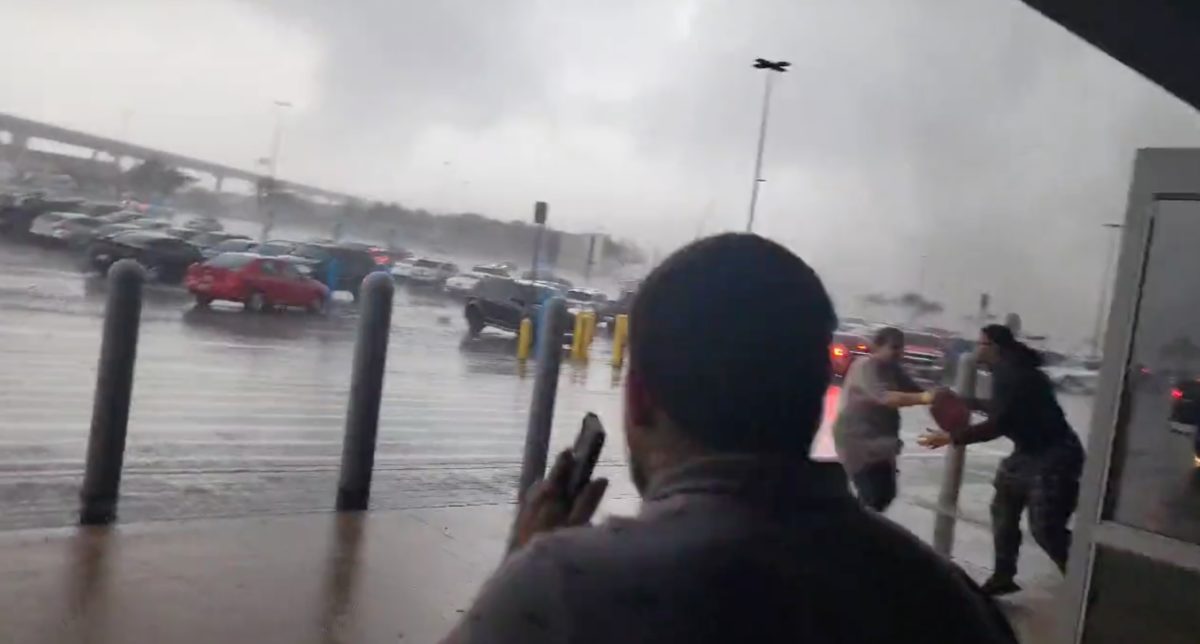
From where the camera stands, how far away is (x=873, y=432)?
7102mm

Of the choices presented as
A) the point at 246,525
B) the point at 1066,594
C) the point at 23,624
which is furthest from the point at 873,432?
the point at 23,624

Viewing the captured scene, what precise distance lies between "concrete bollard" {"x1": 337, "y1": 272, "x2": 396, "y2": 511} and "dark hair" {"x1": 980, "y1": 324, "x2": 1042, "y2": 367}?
11.5 feet

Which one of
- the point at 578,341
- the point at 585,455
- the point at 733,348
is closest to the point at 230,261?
the point at 578,341

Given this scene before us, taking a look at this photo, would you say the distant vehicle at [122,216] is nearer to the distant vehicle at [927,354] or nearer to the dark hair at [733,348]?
the distant vehicle at [927,354]

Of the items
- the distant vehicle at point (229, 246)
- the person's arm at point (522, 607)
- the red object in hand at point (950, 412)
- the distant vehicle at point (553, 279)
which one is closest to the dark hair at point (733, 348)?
the person's arm at point (522, 607)

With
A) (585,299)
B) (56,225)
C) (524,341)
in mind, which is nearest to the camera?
(524,341)

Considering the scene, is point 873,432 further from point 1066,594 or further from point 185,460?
point 185,460

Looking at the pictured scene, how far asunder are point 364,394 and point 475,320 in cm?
1671

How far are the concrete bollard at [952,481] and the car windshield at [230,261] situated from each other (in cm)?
1419

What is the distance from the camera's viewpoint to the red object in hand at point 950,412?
6828 millimetres

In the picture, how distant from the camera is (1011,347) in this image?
656 centimetres

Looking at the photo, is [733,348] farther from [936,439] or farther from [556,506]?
[936,439]

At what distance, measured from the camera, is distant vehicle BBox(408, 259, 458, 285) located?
27.5m

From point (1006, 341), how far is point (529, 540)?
5.65 meters
